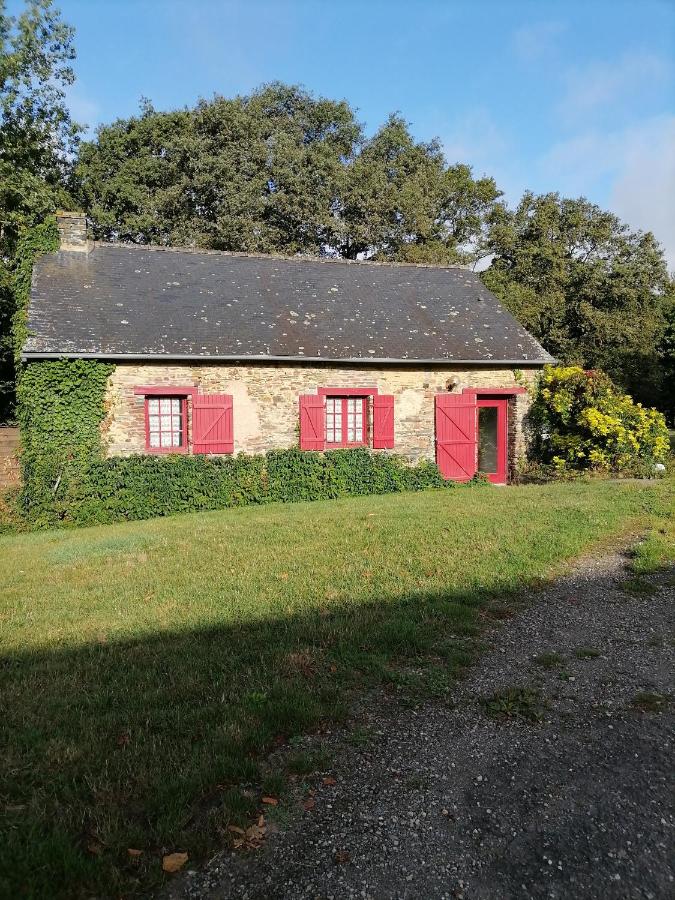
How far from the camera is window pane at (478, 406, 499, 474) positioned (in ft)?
55.4

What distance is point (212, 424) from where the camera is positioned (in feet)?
43.3

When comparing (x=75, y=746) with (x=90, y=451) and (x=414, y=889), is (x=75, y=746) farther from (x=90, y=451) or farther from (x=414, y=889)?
(x=90, y=451)

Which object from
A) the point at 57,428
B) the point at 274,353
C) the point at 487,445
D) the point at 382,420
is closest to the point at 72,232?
the point at 57,428

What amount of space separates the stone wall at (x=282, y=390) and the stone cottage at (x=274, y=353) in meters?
0.03

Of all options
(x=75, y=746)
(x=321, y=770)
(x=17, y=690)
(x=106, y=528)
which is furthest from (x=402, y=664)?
(x=106, y=528)

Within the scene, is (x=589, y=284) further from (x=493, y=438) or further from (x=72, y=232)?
(x=72, y=232)

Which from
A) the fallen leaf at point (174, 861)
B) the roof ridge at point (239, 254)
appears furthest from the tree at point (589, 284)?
the fallen leaf at point (174, 861)

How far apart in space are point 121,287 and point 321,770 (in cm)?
1380

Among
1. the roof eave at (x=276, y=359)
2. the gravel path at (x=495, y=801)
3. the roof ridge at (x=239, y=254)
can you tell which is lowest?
the gravel path at (x=495, y=801)

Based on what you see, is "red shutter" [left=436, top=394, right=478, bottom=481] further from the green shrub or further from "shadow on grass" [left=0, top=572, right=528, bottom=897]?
"shadow on grass" [left=0, top=572, right=528, bottom=897]

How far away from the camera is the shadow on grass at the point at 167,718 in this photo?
102 inches

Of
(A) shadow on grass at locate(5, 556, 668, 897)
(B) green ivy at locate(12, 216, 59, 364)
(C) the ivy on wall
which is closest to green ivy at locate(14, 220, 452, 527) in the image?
(C) the ivy on wall

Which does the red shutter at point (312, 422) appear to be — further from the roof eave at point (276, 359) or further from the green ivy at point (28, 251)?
the green ivy at point (28, 251)

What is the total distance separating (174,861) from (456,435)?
13040 mm
